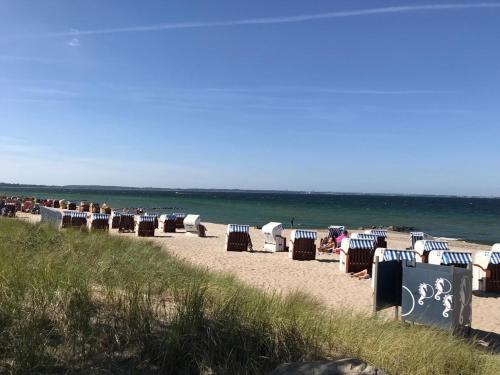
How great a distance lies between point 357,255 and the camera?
47.3 feet

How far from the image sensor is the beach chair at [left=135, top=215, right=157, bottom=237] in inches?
926

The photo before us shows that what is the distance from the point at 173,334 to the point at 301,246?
13.6 metres

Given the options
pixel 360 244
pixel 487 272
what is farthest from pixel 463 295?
pixel 360 244

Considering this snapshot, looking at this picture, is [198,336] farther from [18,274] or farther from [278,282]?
[278,282]

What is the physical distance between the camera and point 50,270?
4.56 meters

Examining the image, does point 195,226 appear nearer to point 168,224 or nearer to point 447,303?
point 168,224

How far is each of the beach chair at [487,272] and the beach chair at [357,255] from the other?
295 cm

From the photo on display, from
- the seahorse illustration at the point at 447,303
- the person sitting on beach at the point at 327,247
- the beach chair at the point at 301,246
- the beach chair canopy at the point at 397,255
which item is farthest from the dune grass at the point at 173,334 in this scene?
the person sitting on beach at the point at 327,247

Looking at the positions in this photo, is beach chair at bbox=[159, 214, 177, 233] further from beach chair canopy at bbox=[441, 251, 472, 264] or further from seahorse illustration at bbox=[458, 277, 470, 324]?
seahorse illustration at bbox=[458, 277, 470, 324]

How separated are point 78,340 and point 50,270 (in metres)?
1.26

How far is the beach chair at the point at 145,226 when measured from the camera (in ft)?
77.2

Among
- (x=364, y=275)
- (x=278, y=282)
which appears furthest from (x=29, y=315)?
(x=364, y=275)

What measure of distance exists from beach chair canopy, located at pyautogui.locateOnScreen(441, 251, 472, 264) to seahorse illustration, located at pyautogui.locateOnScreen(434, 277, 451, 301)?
18.5 ft

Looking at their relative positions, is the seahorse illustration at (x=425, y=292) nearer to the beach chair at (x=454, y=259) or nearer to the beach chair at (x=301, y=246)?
the beach chair at (x=454, y=259)
